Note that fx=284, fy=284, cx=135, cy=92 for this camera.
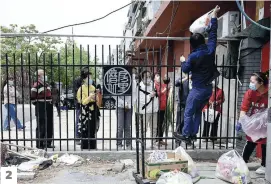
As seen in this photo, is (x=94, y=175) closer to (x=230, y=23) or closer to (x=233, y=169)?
(x=233, y=169)

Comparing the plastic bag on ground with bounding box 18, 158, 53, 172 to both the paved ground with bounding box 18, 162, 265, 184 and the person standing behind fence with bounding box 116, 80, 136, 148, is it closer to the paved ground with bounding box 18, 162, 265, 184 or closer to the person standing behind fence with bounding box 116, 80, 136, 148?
the paved ground with bounding box 18, 162, 265, 184

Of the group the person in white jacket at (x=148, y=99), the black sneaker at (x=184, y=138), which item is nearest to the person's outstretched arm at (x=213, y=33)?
the black sneaker at (x=184, y=138)

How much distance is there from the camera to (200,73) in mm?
4582

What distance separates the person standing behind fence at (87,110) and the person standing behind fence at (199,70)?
1.86m

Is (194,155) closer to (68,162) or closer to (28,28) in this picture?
Answer: (68,162)

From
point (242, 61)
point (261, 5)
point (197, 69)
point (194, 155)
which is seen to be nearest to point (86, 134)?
point (194, 155)

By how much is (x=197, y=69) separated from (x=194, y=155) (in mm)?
1776

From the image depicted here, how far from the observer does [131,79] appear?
537 centimetres

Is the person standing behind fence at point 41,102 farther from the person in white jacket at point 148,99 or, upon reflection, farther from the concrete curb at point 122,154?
the person in white jacket at point 148,99

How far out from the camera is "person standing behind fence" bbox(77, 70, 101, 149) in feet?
18.1

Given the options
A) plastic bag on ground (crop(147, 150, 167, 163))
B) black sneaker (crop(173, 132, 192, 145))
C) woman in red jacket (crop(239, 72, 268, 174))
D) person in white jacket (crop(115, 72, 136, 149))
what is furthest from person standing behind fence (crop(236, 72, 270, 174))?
person in white jacket (crop(115, 72, 136, 149))

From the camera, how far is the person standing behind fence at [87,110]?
5.52m

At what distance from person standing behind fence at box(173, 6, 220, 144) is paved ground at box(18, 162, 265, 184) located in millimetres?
781

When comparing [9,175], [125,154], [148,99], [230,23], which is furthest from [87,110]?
[230,23]
